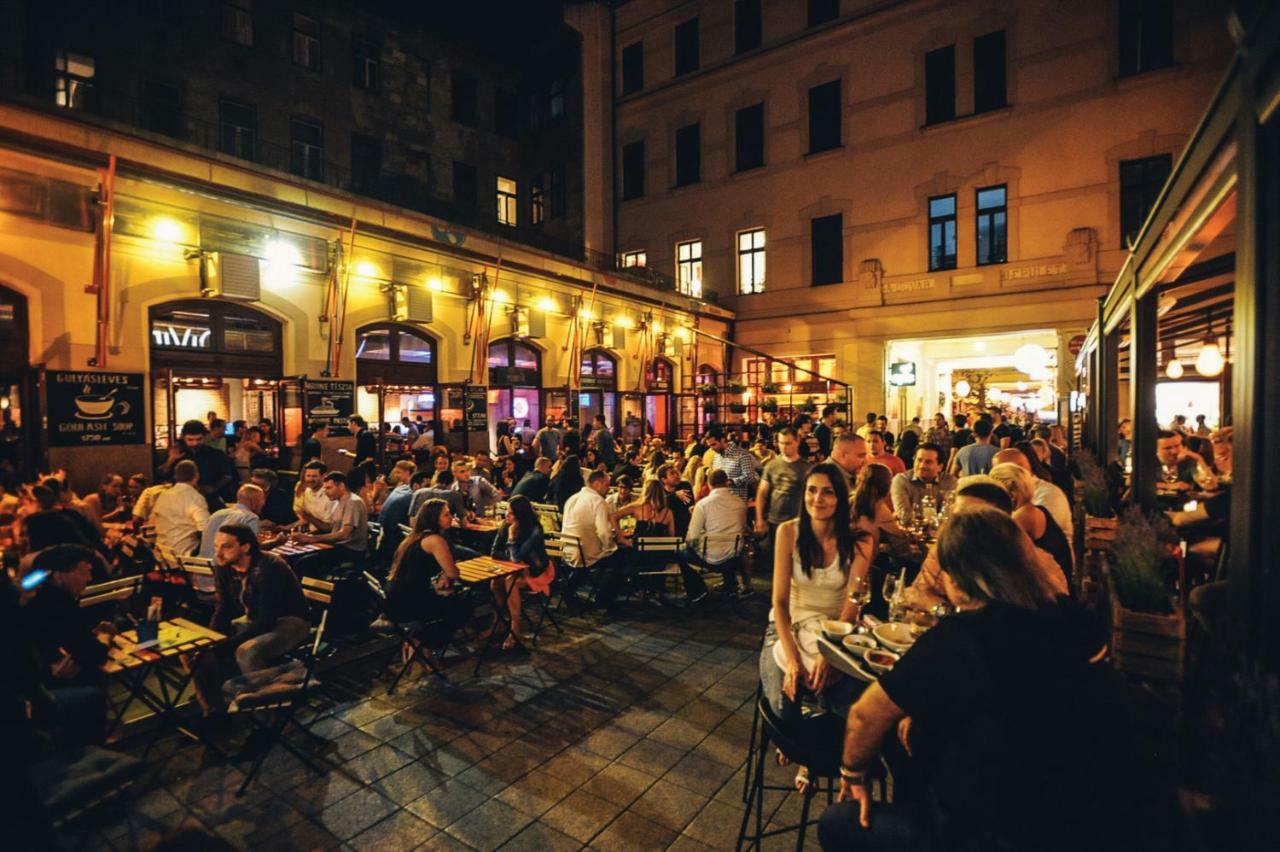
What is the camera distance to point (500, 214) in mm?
22734

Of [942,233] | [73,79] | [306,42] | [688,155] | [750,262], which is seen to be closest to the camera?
[73,79]

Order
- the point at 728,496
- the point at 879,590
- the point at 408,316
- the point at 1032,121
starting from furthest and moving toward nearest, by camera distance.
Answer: the point at 1032,121
the point at 408,316
the point at 728,496
the point at 879,590

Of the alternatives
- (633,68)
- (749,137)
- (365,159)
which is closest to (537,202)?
(633,68)

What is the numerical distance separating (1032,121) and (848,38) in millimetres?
5976

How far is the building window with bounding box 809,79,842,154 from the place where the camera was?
20.0 metres

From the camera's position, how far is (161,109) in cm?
1423

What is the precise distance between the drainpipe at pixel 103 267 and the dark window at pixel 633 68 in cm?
1910

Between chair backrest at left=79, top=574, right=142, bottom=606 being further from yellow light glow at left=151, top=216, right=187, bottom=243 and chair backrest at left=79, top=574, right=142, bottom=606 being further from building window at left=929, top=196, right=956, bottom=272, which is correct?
building window at left=929, top=196, right=956, bottom=272

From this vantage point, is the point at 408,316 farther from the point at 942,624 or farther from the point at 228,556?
the point at 942,624

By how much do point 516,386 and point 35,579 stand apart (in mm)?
11350

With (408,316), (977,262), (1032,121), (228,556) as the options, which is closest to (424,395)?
(408,316)

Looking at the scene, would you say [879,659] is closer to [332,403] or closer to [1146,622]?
[1146,622]

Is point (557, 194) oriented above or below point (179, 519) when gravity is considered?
above

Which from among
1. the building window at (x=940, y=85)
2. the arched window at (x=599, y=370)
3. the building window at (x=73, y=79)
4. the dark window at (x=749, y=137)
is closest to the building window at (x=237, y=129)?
the building window at (x=73, y=79)
